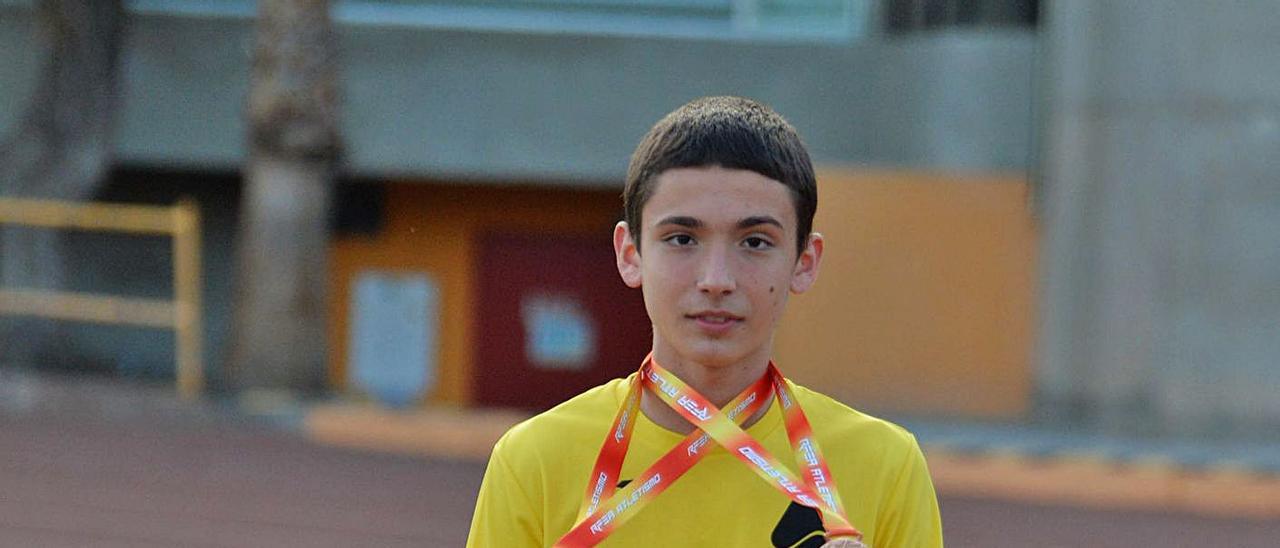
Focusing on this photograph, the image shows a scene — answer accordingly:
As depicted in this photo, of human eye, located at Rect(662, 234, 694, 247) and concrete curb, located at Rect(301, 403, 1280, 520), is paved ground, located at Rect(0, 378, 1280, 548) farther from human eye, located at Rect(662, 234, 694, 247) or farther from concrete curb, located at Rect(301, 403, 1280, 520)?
human eye, located at Rect(662, 234, 694, 247)

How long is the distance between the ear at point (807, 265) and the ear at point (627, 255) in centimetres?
22

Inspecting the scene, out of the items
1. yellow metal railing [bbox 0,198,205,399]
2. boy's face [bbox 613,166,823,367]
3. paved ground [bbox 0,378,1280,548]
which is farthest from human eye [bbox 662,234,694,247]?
yellow metal railing [bbox 0,198,205,399]

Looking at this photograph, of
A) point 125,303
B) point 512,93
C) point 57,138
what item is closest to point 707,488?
point 125,303

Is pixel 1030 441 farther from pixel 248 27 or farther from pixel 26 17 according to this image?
pixel 26 17

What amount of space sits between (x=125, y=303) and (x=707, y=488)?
48.9ft

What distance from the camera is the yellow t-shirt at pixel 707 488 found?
262cm

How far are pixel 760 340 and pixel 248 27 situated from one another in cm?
1579

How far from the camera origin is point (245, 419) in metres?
15.2

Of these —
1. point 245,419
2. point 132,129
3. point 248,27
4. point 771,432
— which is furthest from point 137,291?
point 771,432

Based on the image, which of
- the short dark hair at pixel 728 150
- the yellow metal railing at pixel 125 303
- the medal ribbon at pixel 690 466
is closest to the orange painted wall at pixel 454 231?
the yellow metal railing at pixel 125 303

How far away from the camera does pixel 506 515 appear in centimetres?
266

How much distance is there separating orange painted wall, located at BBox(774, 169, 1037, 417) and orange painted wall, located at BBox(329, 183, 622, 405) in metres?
3.10

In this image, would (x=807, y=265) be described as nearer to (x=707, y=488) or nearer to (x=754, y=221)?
(x=754, y=221)

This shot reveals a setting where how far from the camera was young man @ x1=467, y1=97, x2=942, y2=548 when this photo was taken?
8.48ft
